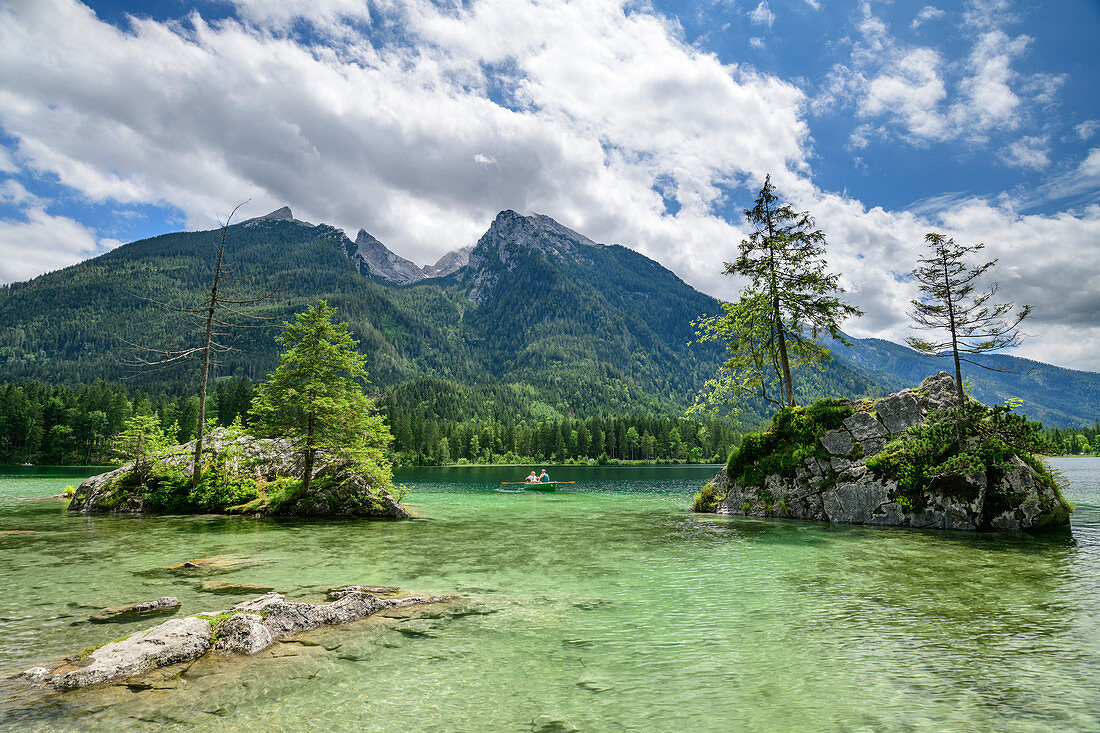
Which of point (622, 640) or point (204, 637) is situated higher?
point (204, 637)

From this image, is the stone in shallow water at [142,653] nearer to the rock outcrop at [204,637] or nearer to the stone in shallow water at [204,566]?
the rock outcrop at [204,637]

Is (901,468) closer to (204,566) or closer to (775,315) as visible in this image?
(775,315)

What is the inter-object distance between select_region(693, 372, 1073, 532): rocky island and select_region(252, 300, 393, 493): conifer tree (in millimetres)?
23167

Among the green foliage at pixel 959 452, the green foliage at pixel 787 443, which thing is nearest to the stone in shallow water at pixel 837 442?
the green foliage at pixel 787 443

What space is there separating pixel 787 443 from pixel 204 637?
102 feet

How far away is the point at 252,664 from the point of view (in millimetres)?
8492

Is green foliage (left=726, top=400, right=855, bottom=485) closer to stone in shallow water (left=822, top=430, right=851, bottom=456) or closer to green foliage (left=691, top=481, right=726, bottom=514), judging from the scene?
stone in shallow water (left=822, top=430, right=851, bottom=456)

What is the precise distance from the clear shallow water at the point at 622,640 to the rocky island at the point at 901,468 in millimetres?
4021

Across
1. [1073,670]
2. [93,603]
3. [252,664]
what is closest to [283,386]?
[93,603]

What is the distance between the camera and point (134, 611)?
36.9ft

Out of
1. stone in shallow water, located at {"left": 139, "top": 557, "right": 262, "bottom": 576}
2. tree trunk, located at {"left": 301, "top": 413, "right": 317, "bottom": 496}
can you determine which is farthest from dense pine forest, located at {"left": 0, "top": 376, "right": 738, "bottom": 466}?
stone in shallow water, located at {"left": 139, "top": 557, "right": 262, "bottom": 576}

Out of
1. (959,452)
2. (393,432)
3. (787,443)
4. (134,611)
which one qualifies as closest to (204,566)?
(134,611)

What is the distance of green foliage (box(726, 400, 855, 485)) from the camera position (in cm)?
3067

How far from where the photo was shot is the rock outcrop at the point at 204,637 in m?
7.84
